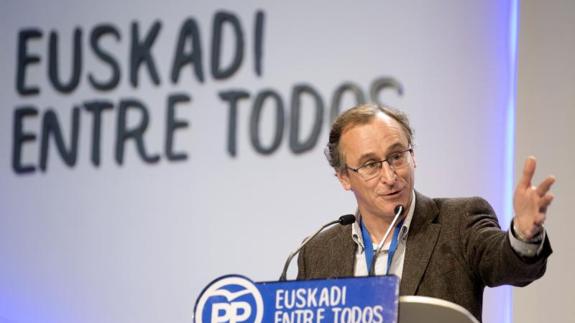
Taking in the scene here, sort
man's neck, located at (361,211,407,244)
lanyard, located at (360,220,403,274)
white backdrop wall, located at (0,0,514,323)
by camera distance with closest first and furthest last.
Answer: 1. lanyard, located at (360,220,403,274)
2. man's neck, located at (361,211,407,244)
3. white backdrop wall, located at (0,0,514,323)

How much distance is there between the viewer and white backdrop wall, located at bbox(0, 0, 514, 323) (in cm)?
417

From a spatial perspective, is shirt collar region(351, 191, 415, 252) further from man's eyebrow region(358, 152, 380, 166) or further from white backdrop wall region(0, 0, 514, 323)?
white backdrop wall region(0, 0, 514, 323)

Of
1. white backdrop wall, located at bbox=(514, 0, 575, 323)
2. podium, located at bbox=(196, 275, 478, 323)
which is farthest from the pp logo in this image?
white backdrop wall, located at bbox=(514, 0, 575, 323)

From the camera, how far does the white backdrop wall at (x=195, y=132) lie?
164 inches

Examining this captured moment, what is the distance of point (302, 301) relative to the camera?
6.89 feet

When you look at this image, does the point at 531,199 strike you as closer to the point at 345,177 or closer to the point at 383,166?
the point at 383,166

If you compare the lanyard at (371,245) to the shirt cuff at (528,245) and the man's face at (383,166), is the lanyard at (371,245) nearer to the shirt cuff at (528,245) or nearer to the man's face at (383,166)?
the man's face at (383,166)

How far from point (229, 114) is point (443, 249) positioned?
6.61ft

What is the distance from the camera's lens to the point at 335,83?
4.41 m

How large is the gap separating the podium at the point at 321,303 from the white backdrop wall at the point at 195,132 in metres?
2.07

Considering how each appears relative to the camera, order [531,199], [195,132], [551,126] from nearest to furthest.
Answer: [531,199]
[551,126]
[195,132]

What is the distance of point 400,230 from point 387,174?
0.18 m

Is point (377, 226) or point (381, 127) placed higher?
point (381, 127)

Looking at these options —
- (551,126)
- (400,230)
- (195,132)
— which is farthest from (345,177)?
(195,132)
